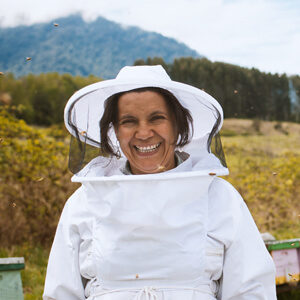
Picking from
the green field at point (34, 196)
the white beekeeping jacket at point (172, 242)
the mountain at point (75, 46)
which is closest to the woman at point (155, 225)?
the white beekeeping jacket at point (172, 242)

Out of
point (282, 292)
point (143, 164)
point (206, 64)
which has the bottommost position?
point (282, 292)

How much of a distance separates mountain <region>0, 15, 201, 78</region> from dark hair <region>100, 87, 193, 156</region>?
17.9m

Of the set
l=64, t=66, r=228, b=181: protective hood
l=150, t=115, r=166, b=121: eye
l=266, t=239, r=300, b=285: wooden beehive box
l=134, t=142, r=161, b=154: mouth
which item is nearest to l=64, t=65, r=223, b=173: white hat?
l=64, t=66, r=228, b=181: protective hood

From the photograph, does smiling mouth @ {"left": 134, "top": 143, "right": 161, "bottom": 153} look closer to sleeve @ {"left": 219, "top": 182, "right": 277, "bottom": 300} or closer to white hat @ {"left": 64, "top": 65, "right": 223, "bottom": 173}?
white hat @ {"left": 64, "top": 65, "right": 223, "bottom": 173}

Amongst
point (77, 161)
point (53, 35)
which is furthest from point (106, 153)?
point (53, 35)

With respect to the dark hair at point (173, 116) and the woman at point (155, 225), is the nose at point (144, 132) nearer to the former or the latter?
the woman at point (155, 225)

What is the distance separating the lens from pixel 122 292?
1.59 m

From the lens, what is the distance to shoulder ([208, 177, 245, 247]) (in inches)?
62.9

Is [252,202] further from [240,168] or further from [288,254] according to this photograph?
[288,254]

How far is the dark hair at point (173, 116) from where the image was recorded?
186 centimetres

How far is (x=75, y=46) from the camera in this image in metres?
39.6

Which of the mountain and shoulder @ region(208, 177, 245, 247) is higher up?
the mountain

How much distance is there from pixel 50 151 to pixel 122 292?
3469mm

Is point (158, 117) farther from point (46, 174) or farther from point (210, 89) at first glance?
point (210, 89)
